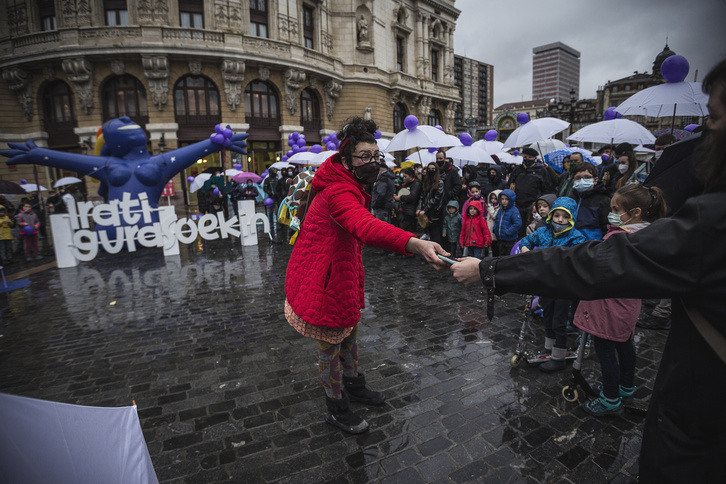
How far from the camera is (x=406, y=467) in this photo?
8.03 feet

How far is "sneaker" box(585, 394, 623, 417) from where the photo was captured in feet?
9.42

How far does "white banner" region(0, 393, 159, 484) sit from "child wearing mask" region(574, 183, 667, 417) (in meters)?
3.02

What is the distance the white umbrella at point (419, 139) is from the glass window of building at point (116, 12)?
72.2ft

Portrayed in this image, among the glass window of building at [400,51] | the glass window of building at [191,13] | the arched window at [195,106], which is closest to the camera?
the glass window of building at [191,13]

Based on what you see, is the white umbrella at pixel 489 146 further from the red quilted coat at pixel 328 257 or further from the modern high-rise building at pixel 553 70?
the modern high-rise building at pixel 553 70

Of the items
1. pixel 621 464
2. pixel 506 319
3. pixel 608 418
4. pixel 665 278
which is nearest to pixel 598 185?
pixel 506 319

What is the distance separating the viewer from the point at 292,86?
24844 millimetres

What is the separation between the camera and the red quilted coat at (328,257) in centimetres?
245

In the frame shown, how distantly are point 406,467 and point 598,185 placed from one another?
384 centimetres

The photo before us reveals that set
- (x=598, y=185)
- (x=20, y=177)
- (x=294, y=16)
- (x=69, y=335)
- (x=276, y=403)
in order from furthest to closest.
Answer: (x=294, y=16) < (x=20, y=177) < (x=69, y=335) < (x=598, y=185) < (x=276, y=403)

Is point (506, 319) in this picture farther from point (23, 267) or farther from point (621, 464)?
point (23, 267)

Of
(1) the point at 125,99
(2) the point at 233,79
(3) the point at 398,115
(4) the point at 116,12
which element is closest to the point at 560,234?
(2) the point at 233,79

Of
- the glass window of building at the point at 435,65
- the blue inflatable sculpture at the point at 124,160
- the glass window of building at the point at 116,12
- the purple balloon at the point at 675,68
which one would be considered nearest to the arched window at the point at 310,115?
the glass window of building at the point at 116,12

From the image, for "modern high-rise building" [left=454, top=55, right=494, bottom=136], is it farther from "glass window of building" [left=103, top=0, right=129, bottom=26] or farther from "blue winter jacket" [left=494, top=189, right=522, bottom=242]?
"blue winter jacket" [left=494, top=189, right=522, bottom=242]
